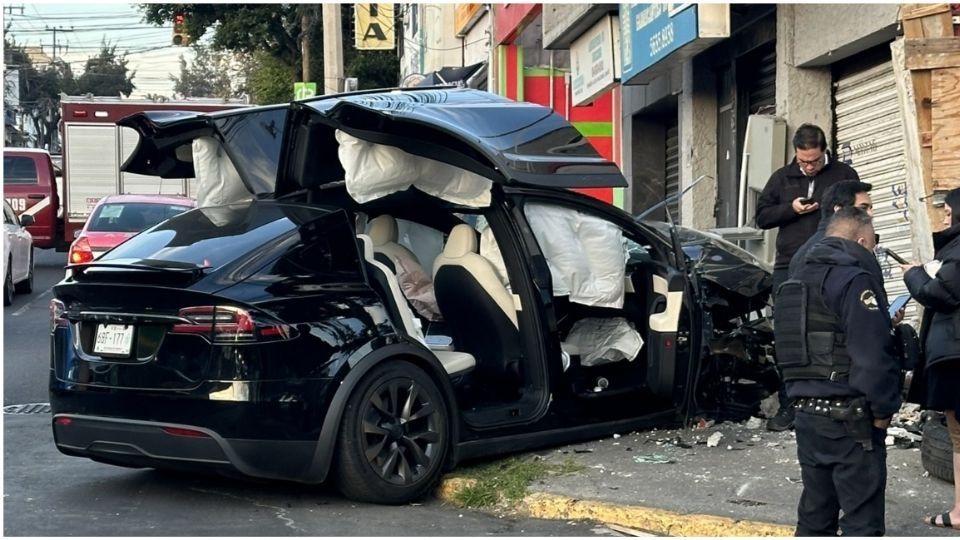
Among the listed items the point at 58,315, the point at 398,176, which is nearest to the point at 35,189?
the point at 58,315

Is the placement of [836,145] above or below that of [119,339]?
above

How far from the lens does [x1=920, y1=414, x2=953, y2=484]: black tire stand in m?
6.58

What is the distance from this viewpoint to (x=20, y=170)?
927 inches

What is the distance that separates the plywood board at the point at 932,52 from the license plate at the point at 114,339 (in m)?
4.80

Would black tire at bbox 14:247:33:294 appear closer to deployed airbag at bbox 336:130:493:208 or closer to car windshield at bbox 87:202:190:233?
car windshield at bbox 87:202:190:233

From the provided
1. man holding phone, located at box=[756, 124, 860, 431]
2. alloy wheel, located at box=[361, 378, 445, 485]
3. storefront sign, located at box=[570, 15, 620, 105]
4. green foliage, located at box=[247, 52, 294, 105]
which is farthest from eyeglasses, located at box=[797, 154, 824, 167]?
green foliage, located at box=[247, 52, 294, 105]

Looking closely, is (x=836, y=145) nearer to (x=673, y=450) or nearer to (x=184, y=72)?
(x=673, y=450)

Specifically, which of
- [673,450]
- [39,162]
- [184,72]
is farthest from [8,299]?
[184,72]

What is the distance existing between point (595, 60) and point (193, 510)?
11.5m

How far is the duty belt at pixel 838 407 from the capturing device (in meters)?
5.13

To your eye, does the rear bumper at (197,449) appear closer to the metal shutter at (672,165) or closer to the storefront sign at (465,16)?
the metal shutter at (672,165)

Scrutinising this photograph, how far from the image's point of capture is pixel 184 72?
92438mm

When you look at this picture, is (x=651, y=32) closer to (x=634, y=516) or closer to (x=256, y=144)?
(x=256, y=144)

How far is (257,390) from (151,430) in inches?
22.6
